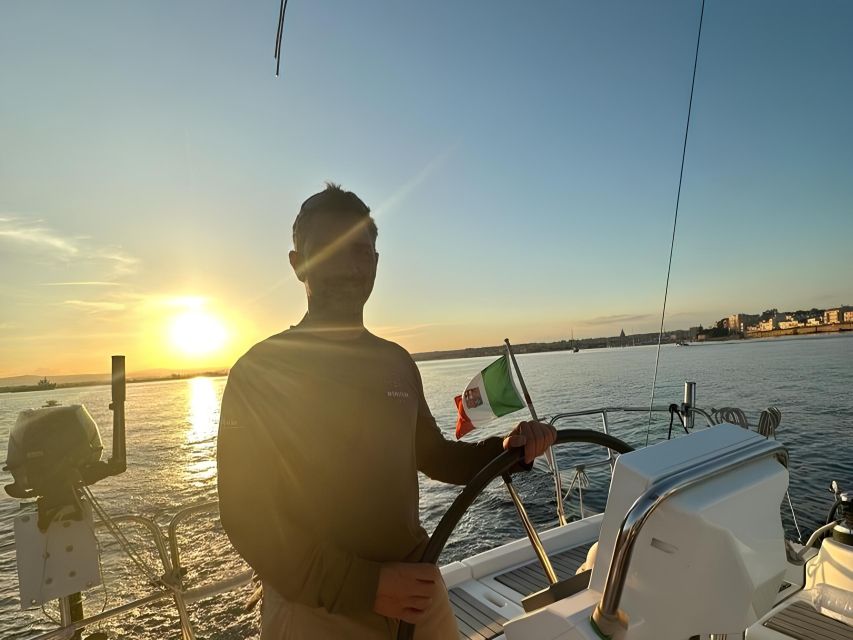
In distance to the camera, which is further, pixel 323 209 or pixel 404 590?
pixel 323 209

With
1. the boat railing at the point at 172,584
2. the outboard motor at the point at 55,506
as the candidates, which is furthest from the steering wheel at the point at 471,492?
the outboard motor at the point at 55,506

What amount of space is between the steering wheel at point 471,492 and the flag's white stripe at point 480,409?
13.7 feet

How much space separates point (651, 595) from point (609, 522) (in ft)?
0.48

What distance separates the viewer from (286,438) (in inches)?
45.7

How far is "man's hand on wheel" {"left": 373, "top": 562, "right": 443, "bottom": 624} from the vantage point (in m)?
1.08

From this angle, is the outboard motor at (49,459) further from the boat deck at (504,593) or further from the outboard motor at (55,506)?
the boat deck at (504,593)

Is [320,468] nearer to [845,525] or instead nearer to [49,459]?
[49,459]

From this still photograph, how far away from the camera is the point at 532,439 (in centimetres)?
133

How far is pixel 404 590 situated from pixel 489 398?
463 cm

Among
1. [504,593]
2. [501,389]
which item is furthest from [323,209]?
[501,389]

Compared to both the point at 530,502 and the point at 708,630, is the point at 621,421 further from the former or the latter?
the point at 708,630

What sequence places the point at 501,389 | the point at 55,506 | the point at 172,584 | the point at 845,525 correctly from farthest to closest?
1. the point at 501,389
2. the point at 845,525
3. the point at 172,584
4. the point at 55,506

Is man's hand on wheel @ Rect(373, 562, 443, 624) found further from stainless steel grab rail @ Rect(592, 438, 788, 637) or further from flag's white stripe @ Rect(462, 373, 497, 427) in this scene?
flag's white stripe @ Rect(462, 373, 497, 427)

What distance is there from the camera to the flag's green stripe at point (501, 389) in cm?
554
